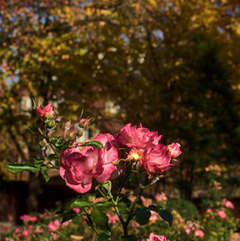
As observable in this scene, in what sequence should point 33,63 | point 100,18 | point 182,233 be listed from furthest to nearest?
point 33,63, point 100,18, point 182,233

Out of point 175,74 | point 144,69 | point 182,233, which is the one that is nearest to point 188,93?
point 175,74

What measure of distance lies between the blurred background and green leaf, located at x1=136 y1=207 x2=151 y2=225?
19.1 ft

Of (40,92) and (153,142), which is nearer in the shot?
(153,142)

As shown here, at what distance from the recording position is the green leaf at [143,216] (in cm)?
159

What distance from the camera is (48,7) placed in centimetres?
830

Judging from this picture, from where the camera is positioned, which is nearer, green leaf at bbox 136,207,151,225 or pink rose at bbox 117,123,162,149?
pink rose at bbox 117,123,162,149

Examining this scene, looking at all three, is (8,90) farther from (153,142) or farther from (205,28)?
(153,142)

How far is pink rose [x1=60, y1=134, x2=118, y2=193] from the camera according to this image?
1.28m

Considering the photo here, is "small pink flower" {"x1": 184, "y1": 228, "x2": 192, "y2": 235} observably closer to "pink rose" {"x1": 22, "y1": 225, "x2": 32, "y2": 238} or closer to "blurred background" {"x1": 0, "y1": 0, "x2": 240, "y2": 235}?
"pink rose" {"x1": 22, "y1": 225, "x2": 32, "y2": 238}

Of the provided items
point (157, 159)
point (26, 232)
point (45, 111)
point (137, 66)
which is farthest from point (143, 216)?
point (137, 66)

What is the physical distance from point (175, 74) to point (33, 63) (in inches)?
144

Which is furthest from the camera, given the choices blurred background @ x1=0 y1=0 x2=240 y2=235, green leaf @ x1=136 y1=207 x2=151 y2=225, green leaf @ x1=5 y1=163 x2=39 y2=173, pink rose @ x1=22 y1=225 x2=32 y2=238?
blurred background @ x1=0 y1=0 x2=240 y2=235

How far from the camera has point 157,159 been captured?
136cm

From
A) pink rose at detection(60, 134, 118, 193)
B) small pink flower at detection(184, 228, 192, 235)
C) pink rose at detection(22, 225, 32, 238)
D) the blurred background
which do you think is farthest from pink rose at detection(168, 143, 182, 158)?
the blurred background
